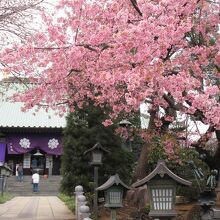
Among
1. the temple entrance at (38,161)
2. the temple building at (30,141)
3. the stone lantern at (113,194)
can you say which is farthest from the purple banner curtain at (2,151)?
the stone lantern at (113,194)

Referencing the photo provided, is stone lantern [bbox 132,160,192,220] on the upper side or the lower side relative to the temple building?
lower

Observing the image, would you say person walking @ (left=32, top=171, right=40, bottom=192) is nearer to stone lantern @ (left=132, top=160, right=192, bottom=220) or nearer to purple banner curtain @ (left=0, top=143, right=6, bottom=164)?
purple banner curtain @ (left=0, top=143, right=6, bottom=164)

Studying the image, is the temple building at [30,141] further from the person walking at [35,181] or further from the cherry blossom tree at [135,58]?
the cherry blossom tree at [135,58]

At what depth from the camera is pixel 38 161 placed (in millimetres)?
42375

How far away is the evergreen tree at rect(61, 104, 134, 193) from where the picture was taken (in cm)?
1595

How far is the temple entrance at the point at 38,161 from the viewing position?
1622 inches

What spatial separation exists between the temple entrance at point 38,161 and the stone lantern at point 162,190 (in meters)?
33.3

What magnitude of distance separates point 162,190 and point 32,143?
33.8 m

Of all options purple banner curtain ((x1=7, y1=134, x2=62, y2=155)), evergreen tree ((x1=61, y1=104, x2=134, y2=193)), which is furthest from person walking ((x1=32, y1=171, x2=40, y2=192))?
evergreen tree ((x1=61, y1=104, x2=134, y2=193))

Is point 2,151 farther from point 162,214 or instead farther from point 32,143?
point 162,214

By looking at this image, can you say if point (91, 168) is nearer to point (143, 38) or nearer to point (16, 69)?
point (16, 69)

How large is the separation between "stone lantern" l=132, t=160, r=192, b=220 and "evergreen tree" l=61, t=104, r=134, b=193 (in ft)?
24.2

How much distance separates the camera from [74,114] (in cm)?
1655

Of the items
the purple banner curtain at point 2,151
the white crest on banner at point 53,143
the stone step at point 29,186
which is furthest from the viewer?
the white crest on banner at point 53,143
